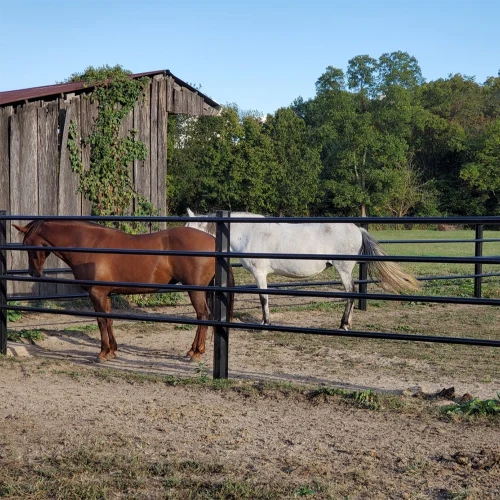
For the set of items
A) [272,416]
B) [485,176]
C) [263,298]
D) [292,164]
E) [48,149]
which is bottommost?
[272,416]

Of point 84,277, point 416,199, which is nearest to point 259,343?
point 84,277

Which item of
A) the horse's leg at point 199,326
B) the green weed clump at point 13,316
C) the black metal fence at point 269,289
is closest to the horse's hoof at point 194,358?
the horse's leg at point 199,326

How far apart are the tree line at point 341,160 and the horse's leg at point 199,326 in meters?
42.0

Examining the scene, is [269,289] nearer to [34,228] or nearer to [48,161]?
[34,228]

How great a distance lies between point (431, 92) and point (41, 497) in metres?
67.5

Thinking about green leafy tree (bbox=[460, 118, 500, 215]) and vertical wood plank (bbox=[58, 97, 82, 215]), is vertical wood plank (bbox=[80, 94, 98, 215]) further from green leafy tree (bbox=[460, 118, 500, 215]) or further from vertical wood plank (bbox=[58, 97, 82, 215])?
green leafy tree (bbox=[460, 118, 500, 215])

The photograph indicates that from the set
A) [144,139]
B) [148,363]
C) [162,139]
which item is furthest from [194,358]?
[162,139]

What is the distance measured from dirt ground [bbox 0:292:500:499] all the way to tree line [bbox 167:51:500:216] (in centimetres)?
4228

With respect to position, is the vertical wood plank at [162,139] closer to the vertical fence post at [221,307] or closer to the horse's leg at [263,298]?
the horse's leg at [263,298]

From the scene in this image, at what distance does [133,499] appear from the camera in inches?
119

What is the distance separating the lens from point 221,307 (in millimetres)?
5578

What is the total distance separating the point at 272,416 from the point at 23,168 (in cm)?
629

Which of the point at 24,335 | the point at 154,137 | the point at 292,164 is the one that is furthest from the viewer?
the point at 292,164

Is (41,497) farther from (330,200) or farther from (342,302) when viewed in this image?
(330,200)
